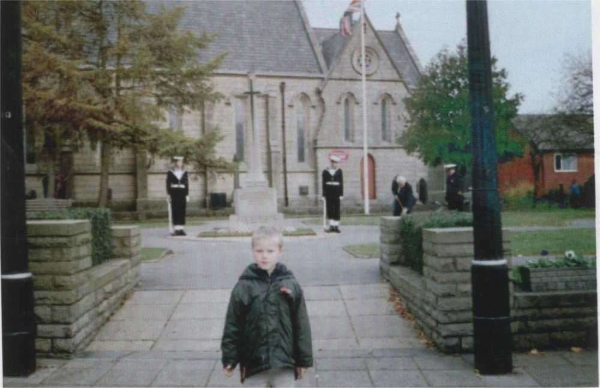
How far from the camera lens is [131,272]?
6.89m

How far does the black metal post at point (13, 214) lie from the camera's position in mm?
4477

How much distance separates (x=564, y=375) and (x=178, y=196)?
27.4 ft

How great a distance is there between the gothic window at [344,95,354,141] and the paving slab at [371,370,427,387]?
2214 centimetres

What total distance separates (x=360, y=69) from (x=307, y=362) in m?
24.3

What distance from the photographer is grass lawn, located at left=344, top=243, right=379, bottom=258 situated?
8.86 m

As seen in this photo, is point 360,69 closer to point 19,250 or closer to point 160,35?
point 160,35

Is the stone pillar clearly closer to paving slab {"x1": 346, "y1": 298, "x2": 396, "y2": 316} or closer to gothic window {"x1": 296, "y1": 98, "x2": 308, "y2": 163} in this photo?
paving slab {"x1": 346, "y1": 298, "x2": 396, "y2": 316}

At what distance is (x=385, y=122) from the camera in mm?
27469

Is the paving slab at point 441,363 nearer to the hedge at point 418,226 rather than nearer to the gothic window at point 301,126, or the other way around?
the hedge at point 418,226

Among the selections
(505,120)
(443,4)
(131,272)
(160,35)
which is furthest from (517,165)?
(160,35)

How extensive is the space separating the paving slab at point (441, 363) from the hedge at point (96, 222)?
12.4 feet

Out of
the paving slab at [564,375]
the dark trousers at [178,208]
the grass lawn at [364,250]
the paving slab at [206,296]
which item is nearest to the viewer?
the paving slab at [564,375]

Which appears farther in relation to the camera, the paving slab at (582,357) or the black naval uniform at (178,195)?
the black naval uniform at (178,195)

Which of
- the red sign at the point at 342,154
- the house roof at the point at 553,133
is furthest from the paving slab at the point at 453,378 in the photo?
the red sign at the point at 342,154
